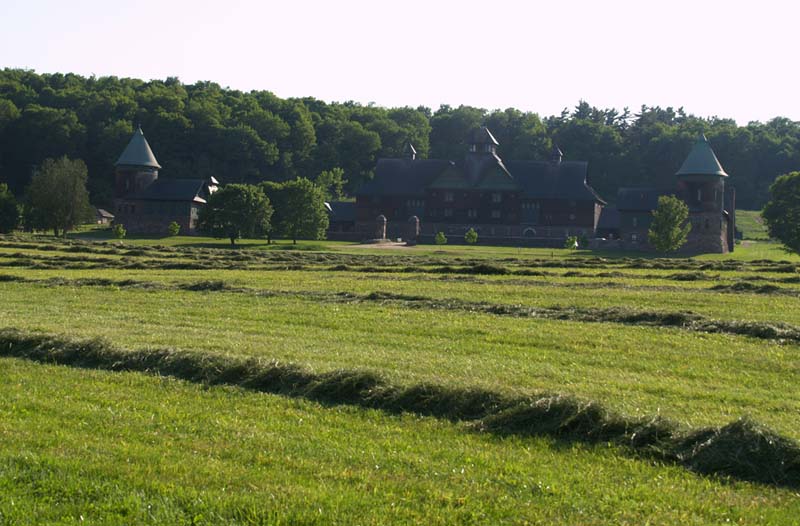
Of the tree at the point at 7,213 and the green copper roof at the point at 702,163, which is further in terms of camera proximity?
the green copper roof at the point at 702,163

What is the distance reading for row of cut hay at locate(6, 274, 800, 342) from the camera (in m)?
20.3

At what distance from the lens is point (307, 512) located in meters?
8.36

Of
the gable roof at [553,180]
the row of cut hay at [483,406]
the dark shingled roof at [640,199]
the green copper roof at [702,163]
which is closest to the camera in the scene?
the row of cut hay at [483,406]

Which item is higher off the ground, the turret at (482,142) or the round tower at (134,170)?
the turret at (482,142)

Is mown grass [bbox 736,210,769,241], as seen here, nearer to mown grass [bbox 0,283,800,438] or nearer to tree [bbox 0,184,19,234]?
tree [bbox 0,184,19,234]

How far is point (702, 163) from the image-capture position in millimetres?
92062

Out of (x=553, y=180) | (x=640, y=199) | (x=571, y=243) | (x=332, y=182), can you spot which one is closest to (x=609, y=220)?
(x=640, y=199)

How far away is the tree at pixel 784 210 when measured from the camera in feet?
241

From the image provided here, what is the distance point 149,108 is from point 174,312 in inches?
4340

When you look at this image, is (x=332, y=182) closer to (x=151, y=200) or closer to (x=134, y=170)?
(x=134, y=170)

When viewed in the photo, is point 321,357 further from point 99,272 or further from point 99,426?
point 99,272

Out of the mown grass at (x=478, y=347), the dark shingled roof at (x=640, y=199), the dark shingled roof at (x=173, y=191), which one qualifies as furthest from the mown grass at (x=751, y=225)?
the mown grass at (x=478, y=347)

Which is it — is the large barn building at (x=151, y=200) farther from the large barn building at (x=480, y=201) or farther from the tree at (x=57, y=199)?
the large barn building at (x=480, y=201)

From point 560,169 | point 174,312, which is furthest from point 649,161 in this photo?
point 174,312
